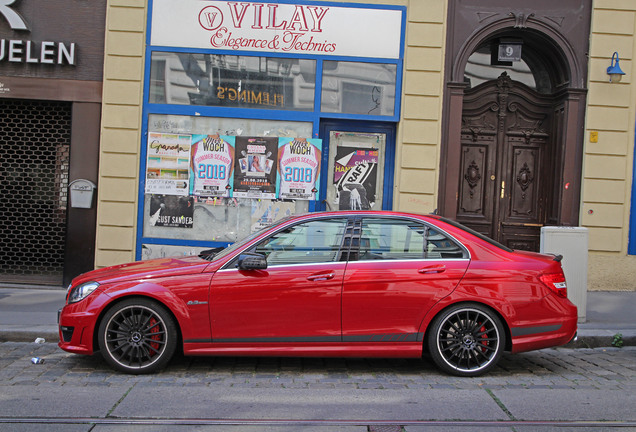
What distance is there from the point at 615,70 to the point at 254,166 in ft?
20.7

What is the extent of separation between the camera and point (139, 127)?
10.4 m

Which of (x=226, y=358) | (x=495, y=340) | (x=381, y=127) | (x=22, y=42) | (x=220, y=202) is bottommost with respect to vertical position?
(x=226, y=358)

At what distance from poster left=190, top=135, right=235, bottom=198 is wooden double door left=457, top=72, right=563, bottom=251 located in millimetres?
4212

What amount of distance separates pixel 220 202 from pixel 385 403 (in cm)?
625

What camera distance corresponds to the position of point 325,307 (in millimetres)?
5566

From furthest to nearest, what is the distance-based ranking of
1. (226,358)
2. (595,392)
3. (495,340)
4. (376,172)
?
(376,172)
(226,358)
(495,340)
(595,392)

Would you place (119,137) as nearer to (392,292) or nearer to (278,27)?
(278,27)

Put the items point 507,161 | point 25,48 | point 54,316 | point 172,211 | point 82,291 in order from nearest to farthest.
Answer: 1. point 82,291
2. point 54,316
3. point 25,48
4. point 172,211
5. point 507,161

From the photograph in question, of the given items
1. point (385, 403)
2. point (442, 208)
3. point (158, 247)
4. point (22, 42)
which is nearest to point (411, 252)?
point (385, 403)

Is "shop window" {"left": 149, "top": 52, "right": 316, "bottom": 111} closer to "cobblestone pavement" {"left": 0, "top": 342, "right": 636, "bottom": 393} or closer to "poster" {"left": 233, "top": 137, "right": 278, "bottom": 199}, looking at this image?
"poster" {"left": 233, "top": 137, "right": 278, "bottom": 199}

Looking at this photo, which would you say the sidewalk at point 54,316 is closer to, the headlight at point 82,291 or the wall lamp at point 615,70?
the headlight at point 82,291

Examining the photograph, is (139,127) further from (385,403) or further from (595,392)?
(595,392)

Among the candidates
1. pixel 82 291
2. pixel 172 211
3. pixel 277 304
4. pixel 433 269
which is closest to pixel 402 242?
pixel 433 269

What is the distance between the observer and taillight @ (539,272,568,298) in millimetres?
5730
